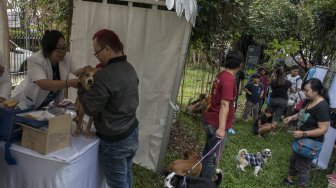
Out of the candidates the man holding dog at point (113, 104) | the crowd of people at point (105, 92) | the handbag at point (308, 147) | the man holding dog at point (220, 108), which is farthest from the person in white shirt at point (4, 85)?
the handbag at point (308, 147)

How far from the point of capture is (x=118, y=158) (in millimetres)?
2492

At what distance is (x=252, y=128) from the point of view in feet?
24.2

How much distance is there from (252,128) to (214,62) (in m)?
2.89

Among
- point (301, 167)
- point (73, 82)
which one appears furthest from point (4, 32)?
point (301, 167)

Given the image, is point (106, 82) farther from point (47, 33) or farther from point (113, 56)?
point (47, 33)

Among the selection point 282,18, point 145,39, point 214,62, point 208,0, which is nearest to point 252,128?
point 214,62

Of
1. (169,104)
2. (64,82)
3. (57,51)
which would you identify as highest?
(57,51)

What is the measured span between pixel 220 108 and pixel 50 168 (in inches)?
67.2

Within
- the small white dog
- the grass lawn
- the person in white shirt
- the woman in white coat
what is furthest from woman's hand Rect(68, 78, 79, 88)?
the small white dog

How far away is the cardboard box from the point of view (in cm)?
219

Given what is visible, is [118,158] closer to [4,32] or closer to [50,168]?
[50,168]

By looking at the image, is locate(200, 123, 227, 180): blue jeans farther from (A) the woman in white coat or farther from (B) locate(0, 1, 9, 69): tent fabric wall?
(B) locate(0, 1, 9, 69): tent fabric wall

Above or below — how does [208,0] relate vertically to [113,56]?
above

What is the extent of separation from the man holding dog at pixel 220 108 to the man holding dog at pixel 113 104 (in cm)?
102
